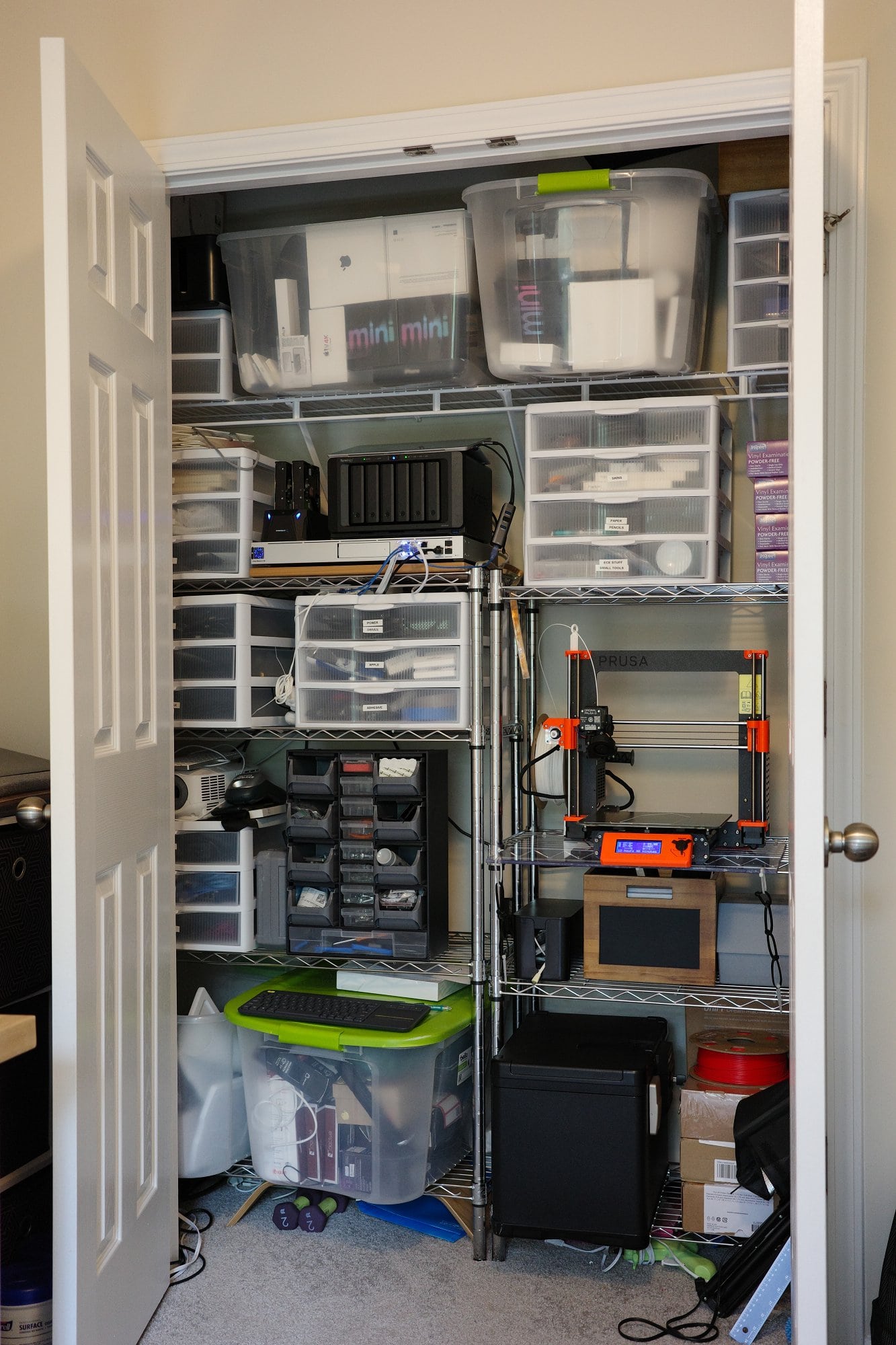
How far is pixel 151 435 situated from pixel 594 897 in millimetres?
1363

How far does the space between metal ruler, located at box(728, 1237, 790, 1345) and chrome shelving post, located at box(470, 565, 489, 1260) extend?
23.9 inches

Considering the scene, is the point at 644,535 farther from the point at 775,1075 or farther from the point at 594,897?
the point at 775,1075

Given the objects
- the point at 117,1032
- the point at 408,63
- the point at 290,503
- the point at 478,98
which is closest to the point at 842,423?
the point at 478,98

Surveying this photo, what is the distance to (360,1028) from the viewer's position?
2607 mm

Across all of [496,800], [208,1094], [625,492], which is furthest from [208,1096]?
[625,492]

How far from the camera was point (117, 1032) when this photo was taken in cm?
207

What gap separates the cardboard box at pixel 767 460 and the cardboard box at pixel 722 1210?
154cm

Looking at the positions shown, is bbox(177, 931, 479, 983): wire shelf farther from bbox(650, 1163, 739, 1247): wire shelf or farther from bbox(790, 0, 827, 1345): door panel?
bbox(790, 0, 827, 1345): door panel

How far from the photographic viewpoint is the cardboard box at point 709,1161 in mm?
2502

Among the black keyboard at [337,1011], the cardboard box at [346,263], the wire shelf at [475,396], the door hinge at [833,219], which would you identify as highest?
the cardboard box at [346,263]

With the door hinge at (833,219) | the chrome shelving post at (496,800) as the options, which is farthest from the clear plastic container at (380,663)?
the door hinge at (833,219)

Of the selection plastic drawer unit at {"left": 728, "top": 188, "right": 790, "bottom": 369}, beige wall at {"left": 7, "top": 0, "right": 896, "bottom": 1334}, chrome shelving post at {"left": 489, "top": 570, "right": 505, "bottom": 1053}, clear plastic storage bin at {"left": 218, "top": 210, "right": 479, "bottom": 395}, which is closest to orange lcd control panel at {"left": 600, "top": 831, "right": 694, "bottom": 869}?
chrome shelving post at {"left": 489, "top": 570, "right": 505, "bottom": 1053}

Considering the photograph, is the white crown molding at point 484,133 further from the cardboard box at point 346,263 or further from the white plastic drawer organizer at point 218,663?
the white plastic drawer organizer at point 218,663

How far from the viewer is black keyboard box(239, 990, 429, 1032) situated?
2613 mm
